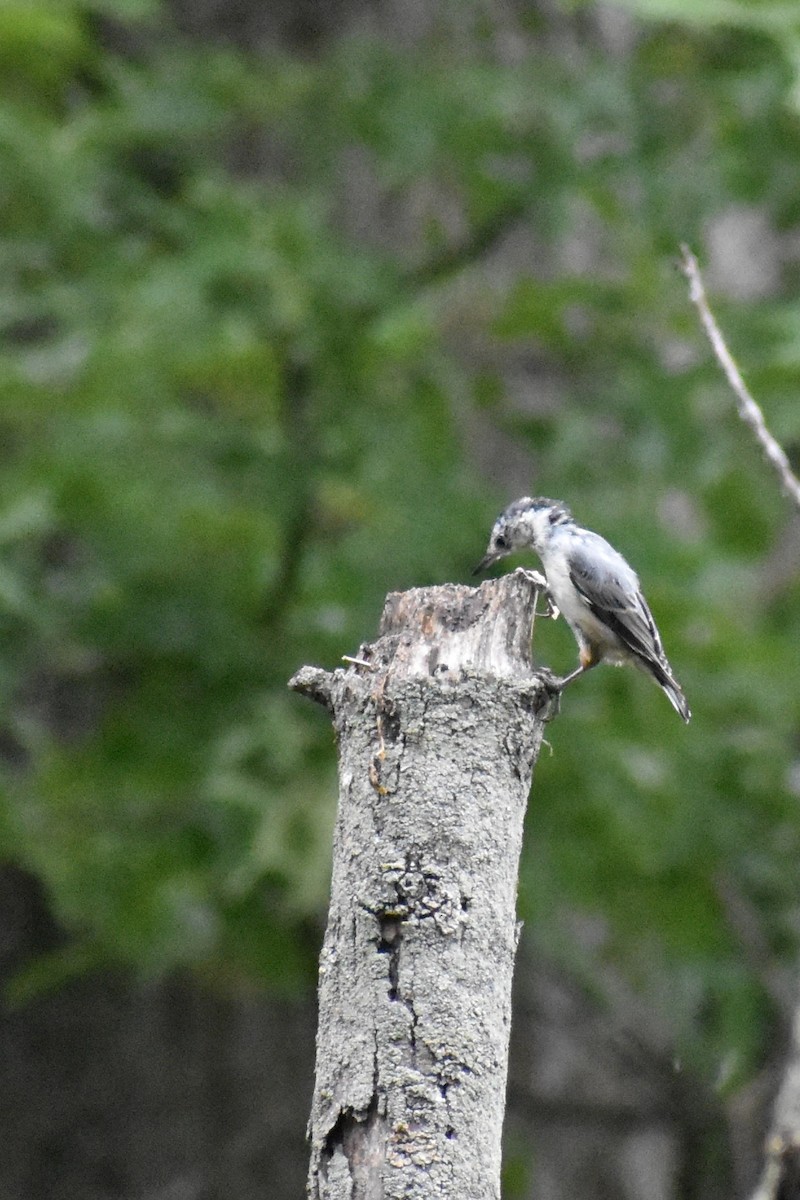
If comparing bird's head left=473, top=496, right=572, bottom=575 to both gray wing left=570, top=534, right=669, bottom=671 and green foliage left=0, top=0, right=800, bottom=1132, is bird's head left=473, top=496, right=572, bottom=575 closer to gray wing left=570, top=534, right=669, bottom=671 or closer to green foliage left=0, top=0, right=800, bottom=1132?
gray wing left=570, top=534, right=669, bottom=671

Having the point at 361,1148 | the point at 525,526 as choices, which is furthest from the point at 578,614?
the point at 361,1148

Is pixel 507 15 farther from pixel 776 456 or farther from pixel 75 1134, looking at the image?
pixel 75 1134

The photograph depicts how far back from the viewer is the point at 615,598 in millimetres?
4098

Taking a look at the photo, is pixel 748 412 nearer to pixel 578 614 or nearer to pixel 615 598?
pixel 615 598

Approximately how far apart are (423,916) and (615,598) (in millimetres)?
2058

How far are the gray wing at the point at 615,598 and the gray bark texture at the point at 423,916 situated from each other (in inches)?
69.5

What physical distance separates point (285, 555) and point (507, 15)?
3616mm

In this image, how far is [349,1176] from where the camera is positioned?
2.06m

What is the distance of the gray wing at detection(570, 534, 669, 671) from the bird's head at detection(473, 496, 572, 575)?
20 centimetres

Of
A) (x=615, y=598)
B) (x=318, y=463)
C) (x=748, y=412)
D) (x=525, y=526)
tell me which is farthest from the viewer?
(x=318, y=463)

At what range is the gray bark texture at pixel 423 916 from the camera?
2.10 meters

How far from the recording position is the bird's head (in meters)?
4.38

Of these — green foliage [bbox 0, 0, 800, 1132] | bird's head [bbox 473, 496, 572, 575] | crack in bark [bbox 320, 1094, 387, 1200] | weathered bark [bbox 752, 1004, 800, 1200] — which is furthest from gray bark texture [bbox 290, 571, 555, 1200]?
green foliage [bbox 0, 0, 800, 1132]

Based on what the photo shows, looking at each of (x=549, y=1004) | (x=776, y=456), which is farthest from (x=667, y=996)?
(x=776, y=456)
